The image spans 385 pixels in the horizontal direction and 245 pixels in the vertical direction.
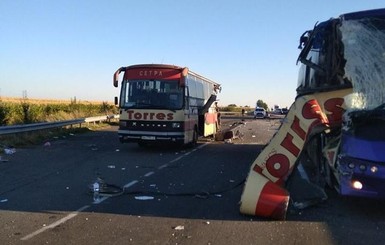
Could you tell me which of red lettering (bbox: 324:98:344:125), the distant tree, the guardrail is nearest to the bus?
the guardrail

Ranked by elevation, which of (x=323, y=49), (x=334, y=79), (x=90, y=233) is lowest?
(x=90, y=233)

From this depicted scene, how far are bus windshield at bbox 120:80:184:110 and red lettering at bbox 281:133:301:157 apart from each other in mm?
10023

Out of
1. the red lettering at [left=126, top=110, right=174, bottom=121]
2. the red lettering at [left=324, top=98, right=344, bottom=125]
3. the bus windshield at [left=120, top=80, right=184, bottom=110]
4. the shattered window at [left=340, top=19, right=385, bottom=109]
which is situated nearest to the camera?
the shattered window at [left=340, top=19, right=385, bottom=109]

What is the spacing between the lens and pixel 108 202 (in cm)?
843

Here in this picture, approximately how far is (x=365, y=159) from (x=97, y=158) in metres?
9.98

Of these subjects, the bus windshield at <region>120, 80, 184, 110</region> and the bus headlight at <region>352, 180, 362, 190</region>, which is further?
the bus windshield at <region>120, 80, 184, 110</region>

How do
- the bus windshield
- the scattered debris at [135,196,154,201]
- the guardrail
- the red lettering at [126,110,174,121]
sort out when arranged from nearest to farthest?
the scattered debris at [135,196,154,201] → the red lettering at [126,110,174,121] → the bus windshield → the guardrail

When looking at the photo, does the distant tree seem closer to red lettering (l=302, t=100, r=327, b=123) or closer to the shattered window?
the shattered window

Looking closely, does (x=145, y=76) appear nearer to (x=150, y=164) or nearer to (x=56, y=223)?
(x=150, y=164)

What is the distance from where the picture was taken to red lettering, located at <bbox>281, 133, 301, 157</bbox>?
25.5ft

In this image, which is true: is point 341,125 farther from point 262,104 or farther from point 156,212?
point 262,104

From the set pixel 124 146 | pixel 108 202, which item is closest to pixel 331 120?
pixel 108 202

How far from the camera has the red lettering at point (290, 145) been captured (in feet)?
25.5

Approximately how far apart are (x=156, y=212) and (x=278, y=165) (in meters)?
2.09
